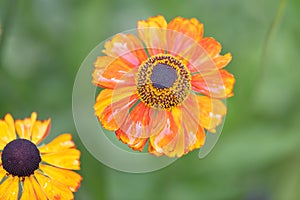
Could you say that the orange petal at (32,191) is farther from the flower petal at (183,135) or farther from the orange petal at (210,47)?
the orange petal at (210,47)

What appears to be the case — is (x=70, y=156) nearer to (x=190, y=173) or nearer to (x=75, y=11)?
(x=190, y=173)

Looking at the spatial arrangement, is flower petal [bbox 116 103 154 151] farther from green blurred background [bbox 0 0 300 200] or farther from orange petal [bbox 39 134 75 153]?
green blurred background [bbox 0 0 300 200]

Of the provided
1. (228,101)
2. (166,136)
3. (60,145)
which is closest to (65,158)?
(60,145)

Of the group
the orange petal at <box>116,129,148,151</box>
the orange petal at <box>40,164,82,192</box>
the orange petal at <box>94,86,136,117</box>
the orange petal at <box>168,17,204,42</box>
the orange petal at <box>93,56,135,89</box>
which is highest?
the orange petal at <box>168,17,204,42</box>

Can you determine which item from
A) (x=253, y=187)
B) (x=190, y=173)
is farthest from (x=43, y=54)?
(x=253, y=187)

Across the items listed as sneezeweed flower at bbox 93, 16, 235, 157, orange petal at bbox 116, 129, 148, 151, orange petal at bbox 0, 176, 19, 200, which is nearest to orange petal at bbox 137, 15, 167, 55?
sneezeweed flower at bbox 93, 16, 235, 157

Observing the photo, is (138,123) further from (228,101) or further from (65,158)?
(228,101)

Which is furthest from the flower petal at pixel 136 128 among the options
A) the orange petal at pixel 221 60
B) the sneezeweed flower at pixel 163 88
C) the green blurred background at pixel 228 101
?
the green blurred background at pixel 228 101
